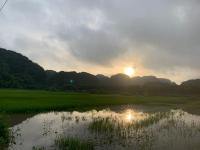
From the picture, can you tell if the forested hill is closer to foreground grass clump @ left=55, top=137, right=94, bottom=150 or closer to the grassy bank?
the grassy bank

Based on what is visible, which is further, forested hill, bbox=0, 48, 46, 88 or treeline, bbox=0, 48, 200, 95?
forested hill, bbox=0, 48, 46, 88

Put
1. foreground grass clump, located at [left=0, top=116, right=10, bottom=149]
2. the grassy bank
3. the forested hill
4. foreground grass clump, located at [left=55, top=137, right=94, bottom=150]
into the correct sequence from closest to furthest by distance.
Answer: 1. foreground grass clump, located at [left=55, top=137, right=94, bottom=150]
2. foreground grass clump, located at [left=0, top=116, right=10, bottom=149]
3. the grassy bank
4. the forested hill

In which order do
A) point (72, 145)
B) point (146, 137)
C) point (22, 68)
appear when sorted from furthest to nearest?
1. point (22, 68)
2. point (146, 137)
3. point (72, 145)

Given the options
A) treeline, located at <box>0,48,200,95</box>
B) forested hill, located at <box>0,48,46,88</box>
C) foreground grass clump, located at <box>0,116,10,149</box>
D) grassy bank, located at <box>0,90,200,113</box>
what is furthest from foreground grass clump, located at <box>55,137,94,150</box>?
forested hill, located at <box>0,48,46,88</box>

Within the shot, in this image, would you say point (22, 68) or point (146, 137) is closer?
point (146, 137)

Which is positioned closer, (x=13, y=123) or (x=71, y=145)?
(x=71, y=145)

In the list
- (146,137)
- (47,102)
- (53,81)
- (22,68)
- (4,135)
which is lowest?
(146,137)

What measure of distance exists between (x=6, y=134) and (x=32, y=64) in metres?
139

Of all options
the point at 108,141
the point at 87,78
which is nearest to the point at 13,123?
the point at 108,141

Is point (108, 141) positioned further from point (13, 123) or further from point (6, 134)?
point (13, 123)

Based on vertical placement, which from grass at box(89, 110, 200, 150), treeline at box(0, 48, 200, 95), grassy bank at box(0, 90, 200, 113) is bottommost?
grass at box(89, 110, 200, 150)

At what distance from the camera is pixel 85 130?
67.1ft

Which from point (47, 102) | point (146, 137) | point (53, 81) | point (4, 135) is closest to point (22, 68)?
point (53, 81)

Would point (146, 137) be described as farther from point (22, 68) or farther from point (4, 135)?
point (22, 68)
